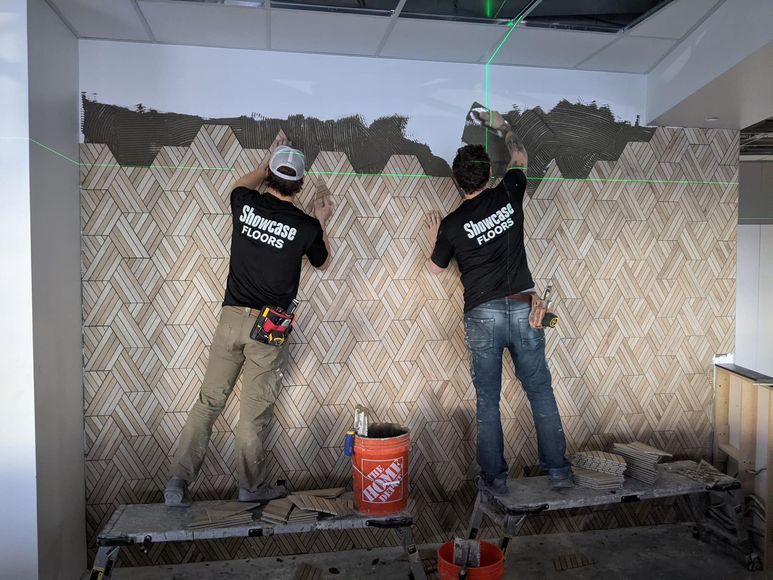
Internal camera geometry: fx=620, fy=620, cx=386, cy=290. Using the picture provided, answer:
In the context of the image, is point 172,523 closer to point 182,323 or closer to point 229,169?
point 182,323

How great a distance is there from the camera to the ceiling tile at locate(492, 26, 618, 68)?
295cm

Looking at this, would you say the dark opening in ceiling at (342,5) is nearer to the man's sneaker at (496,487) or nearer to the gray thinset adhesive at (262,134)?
the gray thinset adhesive at (262,134)

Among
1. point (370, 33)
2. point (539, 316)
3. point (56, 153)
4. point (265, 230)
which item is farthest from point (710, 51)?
point (56, 153)

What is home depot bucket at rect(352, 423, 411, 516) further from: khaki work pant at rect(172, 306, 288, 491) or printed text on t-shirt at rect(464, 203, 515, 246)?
printed text on t-shirt at rect(464, 203, 515, 246)

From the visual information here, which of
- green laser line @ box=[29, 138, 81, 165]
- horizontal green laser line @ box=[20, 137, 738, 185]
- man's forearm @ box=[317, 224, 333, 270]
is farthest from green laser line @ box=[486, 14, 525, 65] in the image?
green laser line @ box=[29, 138, 81, 165]

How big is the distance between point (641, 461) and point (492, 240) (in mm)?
1329

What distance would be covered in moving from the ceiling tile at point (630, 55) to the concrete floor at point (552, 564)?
101 inches

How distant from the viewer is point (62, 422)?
274 centimetres

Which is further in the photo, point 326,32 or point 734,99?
point 734,99

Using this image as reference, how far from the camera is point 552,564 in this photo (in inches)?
122

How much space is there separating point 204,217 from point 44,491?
1391 millimetres

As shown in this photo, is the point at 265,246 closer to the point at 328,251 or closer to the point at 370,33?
the point at 328,251

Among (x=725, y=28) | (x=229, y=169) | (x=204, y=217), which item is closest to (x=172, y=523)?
(x=204, y=217)

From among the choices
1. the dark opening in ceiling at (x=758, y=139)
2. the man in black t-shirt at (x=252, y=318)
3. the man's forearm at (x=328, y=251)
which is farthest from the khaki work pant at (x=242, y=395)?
the dark opening in ceiling at (x=758, y=139)
